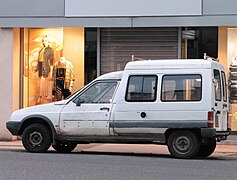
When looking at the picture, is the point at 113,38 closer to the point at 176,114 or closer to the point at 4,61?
the point at 4,61

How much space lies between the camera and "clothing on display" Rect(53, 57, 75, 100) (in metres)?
21.2

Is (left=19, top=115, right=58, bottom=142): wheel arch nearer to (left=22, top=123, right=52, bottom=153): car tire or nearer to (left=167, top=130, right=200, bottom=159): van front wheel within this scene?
(left=22, top=123, right=52, bottom=153): car tire

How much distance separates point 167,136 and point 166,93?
101cm

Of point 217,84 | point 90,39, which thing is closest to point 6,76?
point 90,39

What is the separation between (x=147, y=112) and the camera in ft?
49.5

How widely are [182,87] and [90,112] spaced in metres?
2.28

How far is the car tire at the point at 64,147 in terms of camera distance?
16.3 m

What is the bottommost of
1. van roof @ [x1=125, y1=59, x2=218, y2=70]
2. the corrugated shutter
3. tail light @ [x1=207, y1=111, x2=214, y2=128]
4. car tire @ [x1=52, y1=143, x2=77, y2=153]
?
car tire @ [x1=52, y1=143, x2=77, y2=153]

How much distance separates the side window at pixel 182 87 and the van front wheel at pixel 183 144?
0.82m

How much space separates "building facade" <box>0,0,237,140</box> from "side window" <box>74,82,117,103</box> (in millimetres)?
4308

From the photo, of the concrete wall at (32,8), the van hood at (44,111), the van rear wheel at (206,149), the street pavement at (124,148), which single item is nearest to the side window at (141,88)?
the van hood at (44,111)

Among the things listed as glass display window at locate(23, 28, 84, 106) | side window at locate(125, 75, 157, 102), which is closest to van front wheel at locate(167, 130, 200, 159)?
side window at locate(125, 75, 157, 102)

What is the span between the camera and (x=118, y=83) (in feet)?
51.0

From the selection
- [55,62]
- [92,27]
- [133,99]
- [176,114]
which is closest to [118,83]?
[133,99]
